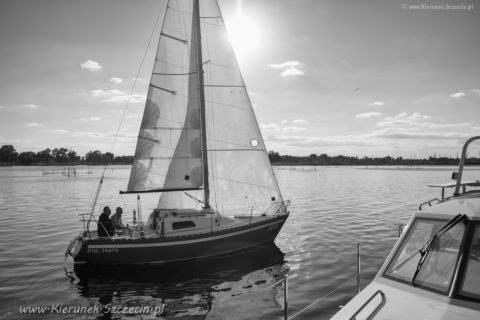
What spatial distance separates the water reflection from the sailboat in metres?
0.67

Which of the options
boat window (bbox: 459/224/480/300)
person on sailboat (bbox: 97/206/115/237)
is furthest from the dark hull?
boat window (bbox: 459/224/480/300)

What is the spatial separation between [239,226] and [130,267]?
246 inches

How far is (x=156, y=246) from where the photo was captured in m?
16.2

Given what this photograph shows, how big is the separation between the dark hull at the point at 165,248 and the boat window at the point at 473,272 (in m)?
13.6

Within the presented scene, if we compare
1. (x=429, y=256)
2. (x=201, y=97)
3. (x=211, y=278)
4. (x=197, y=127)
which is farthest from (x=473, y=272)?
(x=201, y=97)

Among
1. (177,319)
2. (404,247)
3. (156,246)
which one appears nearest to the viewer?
(404,247)

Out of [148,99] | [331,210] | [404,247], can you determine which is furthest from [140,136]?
[331,210]

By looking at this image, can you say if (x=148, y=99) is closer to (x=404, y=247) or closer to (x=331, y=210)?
(x=404, y=247)

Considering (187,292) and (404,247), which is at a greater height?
(404,247)

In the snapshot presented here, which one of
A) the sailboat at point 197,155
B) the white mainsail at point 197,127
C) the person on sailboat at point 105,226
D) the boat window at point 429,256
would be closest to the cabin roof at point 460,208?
the boat window at point 429,256

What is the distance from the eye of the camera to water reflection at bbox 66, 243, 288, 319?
1239cm

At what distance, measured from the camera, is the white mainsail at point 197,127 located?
18.1 metres

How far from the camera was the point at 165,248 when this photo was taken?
1634cm

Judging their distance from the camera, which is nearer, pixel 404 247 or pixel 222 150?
pixel 404 247
